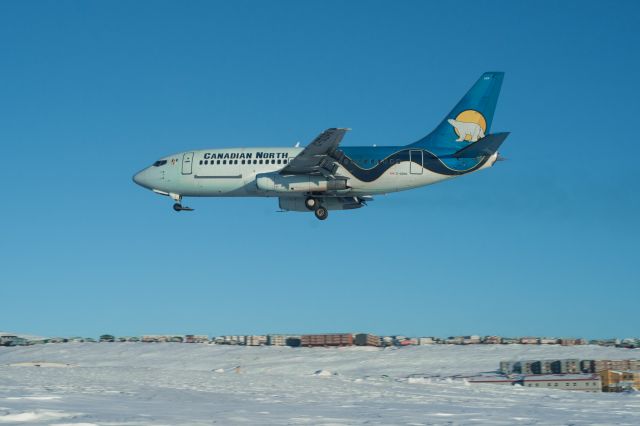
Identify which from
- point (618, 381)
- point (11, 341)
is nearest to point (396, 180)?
point (618, 381)

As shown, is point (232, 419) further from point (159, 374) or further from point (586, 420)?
point (159, 374)

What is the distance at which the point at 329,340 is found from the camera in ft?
422

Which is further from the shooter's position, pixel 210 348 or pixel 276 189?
pixel 210 348

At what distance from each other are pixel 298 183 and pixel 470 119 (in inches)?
494

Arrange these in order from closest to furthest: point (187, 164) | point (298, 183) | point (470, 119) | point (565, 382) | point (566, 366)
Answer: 1. point (298, 183)
2. point (470, 119)
3. point (187, 164)
4. point (565, 382)
5. point (566, 366)

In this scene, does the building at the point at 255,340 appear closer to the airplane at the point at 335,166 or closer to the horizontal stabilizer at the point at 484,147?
the airplane at the point at 335,166

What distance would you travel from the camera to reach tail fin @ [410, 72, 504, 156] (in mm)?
55250

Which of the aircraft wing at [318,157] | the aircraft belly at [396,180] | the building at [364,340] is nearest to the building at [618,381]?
the aircraft belly at [396,180]

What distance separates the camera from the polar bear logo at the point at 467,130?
56.1 m

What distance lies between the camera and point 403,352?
4505 inches

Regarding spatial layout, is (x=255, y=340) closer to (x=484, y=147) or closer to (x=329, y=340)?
(x=329, y=340)

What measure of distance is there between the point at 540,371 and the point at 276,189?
46657mm

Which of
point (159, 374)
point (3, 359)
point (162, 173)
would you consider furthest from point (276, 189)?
point (3, 359)

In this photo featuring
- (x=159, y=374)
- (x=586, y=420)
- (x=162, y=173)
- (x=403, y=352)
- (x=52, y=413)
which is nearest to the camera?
(x=52, y=413)
